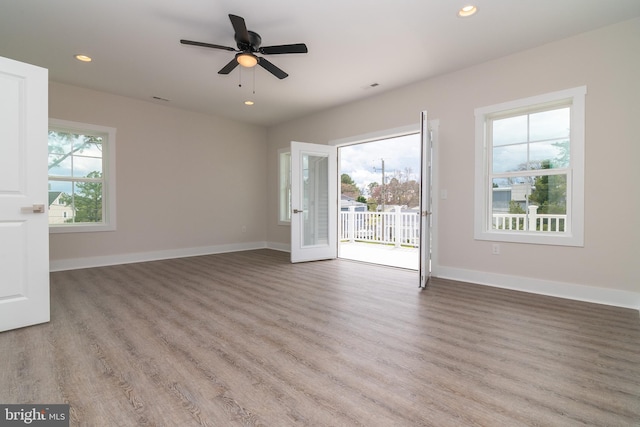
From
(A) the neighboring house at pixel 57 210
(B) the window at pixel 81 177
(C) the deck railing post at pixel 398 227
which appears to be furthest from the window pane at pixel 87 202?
(C) the deck railing post at pixel 398 227

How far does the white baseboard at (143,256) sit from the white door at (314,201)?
2.01m

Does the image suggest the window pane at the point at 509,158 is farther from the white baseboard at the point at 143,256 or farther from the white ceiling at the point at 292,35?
the white baseboard at the point at 143,256

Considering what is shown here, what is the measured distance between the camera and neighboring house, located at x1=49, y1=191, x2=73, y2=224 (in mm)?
4711

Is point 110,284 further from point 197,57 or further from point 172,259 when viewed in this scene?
point 197,57

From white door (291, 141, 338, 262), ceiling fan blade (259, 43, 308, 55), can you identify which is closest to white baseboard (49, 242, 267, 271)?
white door (291, 141, 338, 262)

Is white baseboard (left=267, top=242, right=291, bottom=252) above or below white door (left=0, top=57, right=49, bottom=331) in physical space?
below

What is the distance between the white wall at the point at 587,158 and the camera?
9.91ft

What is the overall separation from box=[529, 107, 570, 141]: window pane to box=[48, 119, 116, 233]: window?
6287 mm

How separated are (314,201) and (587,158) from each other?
391cm

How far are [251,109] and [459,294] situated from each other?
4.81 metres

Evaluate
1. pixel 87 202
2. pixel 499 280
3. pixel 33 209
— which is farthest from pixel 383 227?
pixel 33 209

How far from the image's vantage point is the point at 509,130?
3.88 metres

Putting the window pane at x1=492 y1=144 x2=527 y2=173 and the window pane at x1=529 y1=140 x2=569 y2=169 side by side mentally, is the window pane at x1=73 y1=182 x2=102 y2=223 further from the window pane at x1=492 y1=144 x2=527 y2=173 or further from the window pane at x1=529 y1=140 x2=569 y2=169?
the window pane at x1=529 y1=140 x2=569 y2=169

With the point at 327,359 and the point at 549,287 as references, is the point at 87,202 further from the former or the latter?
the point at 549,287
